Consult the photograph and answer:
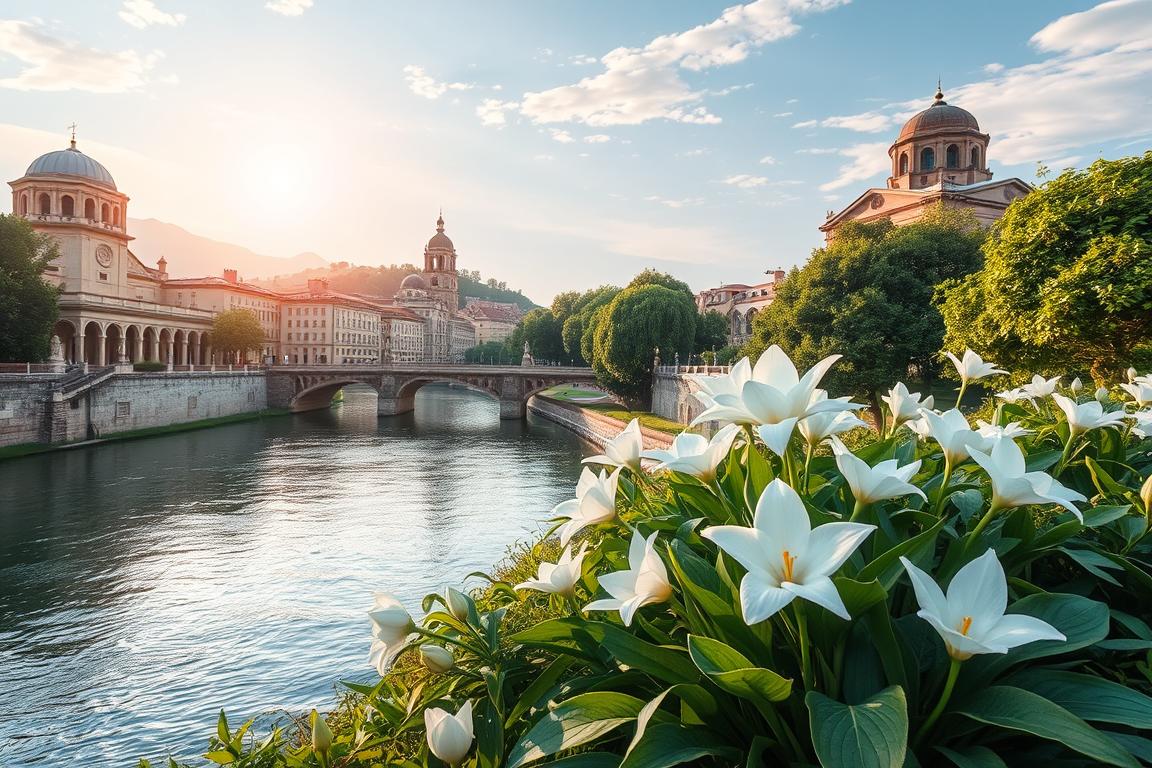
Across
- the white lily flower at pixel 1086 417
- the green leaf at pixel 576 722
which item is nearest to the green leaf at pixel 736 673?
the green leaf at pixel 576 722

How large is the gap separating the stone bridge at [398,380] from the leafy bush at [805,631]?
53226 millimetres

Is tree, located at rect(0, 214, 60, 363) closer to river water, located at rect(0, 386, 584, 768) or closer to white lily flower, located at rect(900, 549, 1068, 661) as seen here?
river water, located at rect(0, 386, 584, 768)

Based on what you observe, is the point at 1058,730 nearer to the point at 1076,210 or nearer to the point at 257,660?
the point at 257,660

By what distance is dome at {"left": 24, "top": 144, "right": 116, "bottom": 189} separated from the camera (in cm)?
5291

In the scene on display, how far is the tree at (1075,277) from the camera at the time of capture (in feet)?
43.9

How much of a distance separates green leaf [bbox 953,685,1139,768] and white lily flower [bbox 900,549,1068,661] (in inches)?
6.0

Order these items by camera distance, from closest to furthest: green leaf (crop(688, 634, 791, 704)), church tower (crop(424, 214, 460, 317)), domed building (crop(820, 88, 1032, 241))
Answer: green leaf (crop(688, 634, 791, 704))
domed building (crop(820, 88, 1032, 241))
church tower (crop(424, 214, 460, 317))

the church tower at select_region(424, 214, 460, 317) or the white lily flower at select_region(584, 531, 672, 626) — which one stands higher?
the church tower at select_region(424, 214, 460, 317)

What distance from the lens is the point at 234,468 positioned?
3067 centimetres

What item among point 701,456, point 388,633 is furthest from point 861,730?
point 388,633

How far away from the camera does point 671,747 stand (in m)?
2.05

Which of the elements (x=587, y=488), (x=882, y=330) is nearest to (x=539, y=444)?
(x=882, y=330)

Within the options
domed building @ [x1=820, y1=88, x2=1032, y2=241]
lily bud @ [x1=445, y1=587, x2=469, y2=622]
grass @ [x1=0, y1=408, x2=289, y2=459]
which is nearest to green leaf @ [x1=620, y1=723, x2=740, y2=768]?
lily bud @ [x1=445, y1=587, x2=469, y2=622]

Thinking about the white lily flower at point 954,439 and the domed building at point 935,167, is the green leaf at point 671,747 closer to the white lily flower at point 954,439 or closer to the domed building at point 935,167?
the white lily flower at point 954,439
